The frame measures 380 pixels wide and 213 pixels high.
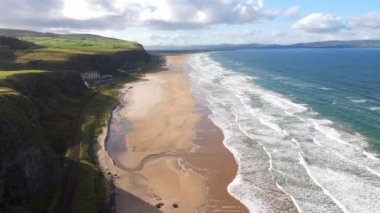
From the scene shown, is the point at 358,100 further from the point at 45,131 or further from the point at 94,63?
the point at 94,63

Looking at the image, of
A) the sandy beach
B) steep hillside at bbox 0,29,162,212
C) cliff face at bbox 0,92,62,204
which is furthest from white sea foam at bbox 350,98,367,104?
cliff face at bbox 0,92,62,204

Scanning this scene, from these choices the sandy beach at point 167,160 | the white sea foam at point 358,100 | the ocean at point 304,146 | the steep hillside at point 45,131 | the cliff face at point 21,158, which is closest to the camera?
the cliff face at point 21,158

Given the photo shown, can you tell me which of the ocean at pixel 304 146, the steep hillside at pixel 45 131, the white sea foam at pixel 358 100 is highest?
the steep hillside at pixel 45 131

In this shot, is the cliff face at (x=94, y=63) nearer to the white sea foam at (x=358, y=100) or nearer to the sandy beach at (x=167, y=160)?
the sandy beach at (x=167, y=160)

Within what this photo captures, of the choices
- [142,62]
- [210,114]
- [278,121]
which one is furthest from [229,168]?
[142,62]

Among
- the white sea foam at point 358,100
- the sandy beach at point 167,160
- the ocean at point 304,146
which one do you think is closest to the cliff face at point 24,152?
the sandy beach at point 167,160

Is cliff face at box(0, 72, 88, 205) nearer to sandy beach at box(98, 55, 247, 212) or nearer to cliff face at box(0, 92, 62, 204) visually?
cliff face at box(0, 92, 62, 204)

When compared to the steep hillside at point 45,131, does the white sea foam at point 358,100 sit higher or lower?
lower

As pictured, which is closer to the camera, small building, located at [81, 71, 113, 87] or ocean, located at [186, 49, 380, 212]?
ocean, located at [186, 49, 380, 212]

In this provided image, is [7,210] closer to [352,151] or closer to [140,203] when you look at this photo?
[140,203]
